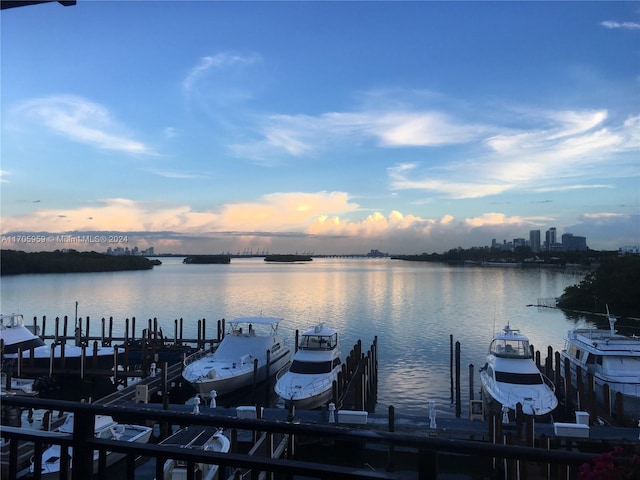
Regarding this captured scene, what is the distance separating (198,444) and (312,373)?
7.93 metres

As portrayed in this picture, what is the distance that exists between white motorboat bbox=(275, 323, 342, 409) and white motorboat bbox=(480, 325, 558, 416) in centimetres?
643

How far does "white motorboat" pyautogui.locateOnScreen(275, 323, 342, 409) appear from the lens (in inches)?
781

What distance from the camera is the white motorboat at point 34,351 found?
25.9 metres

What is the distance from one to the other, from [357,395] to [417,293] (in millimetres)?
60511

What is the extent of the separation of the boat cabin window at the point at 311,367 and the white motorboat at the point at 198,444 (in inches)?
267

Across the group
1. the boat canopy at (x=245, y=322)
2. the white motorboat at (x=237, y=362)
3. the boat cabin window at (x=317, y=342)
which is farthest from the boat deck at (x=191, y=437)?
the boat canopy at (x=245, y=322)

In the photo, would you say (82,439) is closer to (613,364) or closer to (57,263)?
(613,364)

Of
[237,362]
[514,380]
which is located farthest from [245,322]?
[514,380]

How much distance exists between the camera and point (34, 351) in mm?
26250

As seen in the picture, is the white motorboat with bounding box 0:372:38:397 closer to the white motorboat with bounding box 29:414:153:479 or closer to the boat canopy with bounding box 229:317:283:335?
the white motorboat with bounding box 29:414:153:479

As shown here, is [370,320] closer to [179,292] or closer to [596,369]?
[596,369]

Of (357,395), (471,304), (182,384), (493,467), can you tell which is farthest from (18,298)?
(493,467)

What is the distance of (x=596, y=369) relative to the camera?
21328mm

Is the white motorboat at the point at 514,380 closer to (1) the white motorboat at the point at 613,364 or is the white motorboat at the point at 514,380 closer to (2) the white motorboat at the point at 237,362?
(1) the white motorboat at the point at 613,364
